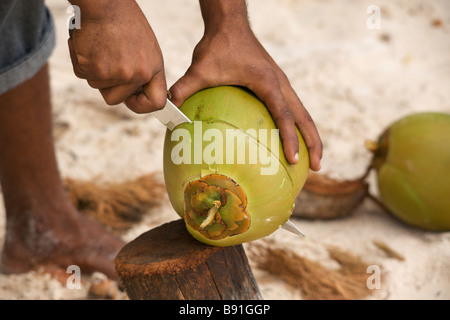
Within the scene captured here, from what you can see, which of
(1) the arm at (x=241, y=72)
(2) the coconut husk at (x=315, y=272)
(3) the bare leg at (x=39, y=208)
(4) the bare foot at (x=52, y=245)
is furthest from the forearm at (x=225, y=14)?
(4) the bare foot at (x=52, y=245)

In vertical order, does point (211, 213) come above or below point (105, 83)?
below

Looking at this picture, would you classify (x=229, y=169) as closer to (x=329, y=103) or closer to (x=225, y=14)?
(x=225, y=14)

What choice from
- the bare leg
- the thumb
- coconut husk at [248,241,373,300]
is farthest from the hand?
coconut husk at [248,241,373,300]

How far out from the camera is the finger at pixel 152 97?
108cm

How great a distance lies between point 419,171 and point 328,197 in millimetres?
350

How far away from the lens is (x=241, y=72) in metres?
1.21

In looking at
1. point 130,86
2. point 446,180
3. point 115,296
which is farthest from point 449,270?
point 130,86

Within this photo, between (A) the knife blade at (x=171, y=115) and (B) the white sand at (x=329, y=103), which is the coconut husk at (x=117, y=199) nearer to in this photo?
(B) the white sand at (x=329, y=103)

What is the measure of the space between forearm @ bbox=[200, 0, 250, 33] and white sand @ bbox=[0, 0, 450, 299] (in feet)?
2.88

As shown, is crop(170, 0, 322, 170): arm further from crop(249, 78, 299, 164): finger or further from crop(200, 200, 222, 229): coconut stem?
crop(200, 200, 222, 229): coconut stem

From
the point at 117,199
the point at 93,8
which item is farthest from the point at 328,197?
the point at 93,8

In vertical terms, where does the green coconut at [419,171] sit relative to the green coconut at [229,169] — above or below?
below

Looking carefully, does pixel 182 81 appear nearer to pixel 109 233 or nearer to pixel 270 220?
pixel 270 220

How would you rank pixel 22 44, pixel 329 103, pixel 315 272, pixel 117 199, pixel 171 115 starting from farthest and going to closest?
pixel 329 103, pixel 117 199, pixel 315 272, pixel 22 44, pixel 171 115
